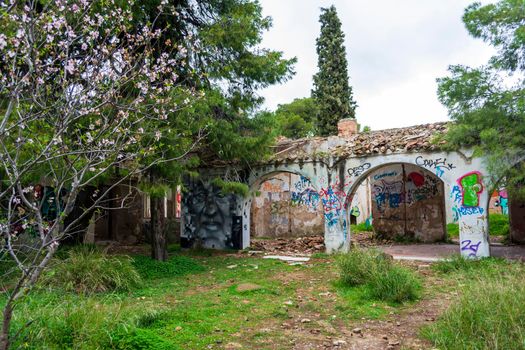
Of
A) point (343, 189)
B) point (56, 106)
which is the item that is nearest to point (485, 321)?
point (56, 106)

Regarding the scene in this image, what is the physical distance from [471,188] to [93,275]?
8.94 m

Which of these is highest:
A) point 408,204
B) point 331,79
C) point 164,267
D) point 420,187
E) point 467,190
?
point 331,79

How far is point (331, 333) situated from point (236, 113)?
6.75 meters

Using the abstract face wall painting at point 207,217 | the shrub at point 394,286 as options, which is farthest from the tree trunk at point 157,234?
the shrub at point 394,286

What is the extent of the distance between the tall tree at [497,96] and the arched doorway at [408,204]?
5.70 metres

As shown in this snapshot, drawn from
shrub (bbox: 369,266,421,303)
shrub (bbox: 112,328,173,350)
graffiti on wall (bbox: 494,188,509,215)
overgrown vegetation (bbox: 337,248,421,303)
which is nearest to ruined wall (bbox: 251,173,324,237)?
graffiti on wall (bbox: 494,188,509,215)

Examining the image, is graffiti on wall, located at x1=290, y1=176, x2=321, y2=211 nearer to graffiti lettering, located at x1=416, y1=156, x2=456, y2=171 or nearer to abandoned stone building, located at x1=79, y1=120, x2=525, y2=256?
abandoned stone building, located at x1=79, y1=120, x2=525, y2=256

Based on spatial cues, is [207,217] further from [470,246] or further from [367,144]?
[470,246]

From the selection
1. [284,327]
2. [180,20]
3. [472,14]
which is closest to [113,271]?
[284,327]

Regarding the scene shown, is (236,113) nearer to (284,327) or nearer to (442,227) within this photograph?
(284,327)

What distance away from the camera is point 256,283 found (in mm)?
8070

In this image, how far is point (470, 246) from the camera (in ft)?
32.5

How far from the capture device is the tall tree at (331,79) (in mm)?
25078

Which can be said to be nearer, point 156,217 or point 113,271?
point 113,271
